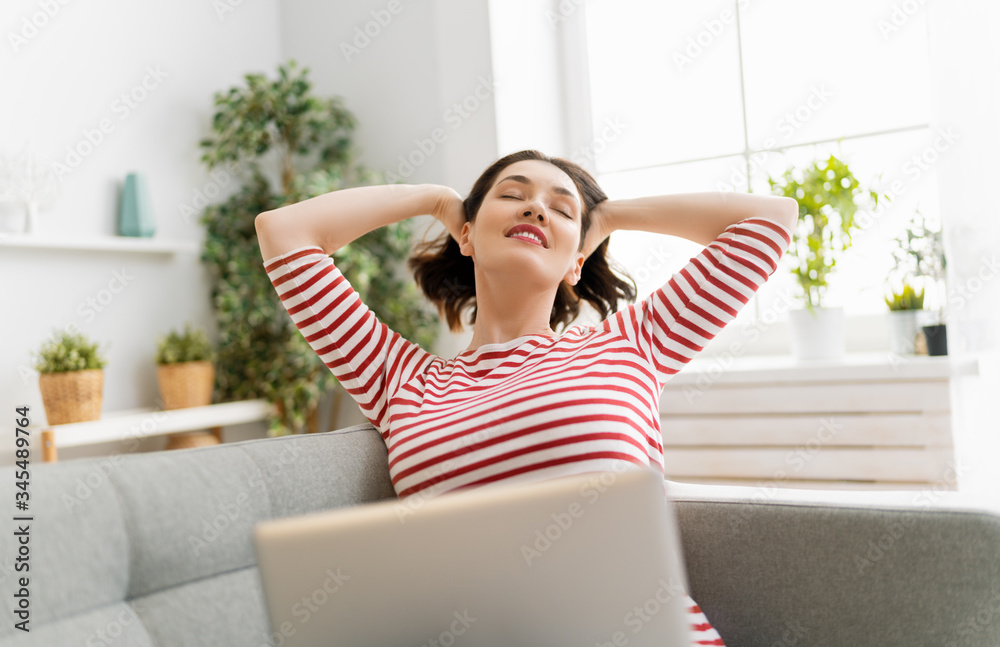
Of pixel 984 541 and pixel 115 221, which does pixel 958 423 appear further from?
pixel 115 221

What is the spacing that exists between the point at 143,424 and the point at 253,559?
68.5 inches

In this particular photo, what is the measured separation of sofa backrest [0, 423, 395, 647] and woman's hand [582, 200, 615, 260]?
60 centimetres

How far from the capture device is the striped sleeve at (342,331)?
3.98 ft

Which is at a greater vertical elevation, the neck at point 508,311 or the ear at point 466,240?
the ear at point 466,240

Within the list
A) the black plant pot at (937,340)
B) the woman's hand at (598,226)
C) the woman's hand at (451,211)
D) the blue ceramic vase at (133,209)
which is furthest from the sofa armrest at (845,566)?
the blue ceramic vase at (133,209)

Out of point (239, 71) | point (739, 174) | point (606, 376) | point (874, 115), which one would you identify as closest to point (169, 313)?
point (239, 71)

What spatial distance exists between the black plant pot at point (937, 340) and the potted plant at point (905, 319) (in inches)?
1.8

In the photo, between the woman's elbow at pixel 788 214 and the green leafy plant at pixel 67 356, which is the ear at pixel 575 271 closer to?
the woman's elbow at pixel 788 214

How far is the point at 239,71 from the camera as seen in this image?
325 centimetres

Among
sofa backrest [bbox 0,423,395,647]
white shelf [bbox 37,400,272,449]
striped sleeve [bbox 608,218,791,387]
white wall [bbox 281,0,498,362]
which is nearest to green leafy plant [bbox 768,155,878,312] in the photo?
white wall [bbox 281,0,498,362]

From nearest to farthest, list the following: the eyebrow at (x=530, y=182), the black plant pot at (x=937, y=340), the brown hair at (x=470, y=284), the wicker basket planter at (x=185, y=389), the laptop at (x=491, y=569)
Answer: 1. the laptop at (x=491, y=569)
2. the eyebrow at (x=530, y=182)
3. the brown hair at (x=470, y=284)
4. the black plant pot at (x=937, y=340)
5. the wicker basket planter at (x=185, y=389)

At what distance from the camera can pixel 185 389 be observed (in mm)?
2713

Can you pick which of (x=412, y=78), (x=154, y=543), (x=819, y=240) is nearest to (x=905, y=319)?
(x=819, y=240)

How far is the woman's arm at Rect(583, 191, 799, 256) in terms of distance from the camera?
128cm
